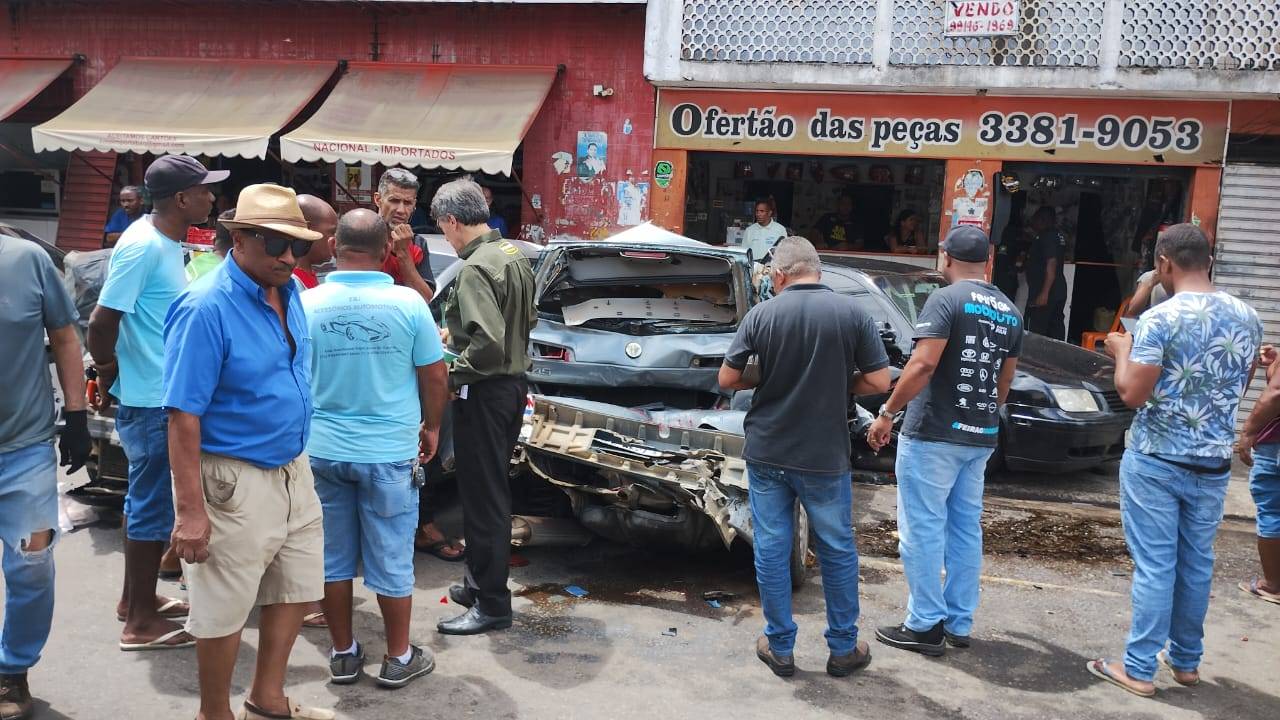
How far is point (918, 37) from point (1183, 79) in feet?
9.09

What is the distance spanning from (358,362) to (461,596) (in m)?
1.55

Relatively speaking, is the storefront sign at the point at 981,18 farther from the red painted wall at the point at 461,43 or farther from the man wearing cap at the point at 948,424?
the man wearing cap at the point at 948,424

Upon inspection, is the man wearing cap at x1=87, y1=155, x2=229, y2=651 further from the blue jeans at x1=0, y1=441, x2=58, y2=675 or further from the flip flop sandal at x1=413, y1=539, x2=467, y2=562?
the flip flop sandal at x1=413, y1=539, x2=467, y2=562

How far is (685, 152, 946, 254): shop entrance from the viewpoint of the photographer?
13.3 meters

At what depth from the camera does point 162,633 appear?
4398mm

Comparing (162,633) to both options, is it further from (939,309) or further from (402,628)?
(939,309)

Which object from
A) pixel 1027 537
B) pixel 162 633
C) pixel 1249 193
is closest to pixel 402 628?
pixel 162 633

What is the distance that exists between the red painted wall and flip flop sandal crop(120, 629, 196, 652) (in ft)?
30.5

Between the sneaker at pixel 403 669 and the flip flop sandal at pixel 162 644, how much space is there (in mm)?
873

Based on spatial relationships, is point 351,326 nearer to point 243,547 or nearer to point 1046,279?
point 243,547

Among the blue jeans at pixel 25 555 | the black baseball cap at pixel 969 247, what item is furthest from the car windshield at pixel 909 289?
the blue jeans at pixel 25 555

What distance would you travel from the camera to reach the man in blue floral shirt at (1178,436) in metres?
4.30

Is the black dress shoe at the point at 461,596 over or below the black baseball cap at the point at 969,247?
below

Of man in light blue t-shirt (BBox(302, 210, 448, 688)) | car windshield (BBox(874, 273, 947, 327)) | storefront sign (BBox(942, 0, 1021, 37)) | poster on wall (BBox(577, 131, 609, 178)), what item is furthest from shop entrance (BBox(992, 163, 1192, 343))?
man in light blue t-shirt (BBox(302, 210, 448, 688))
